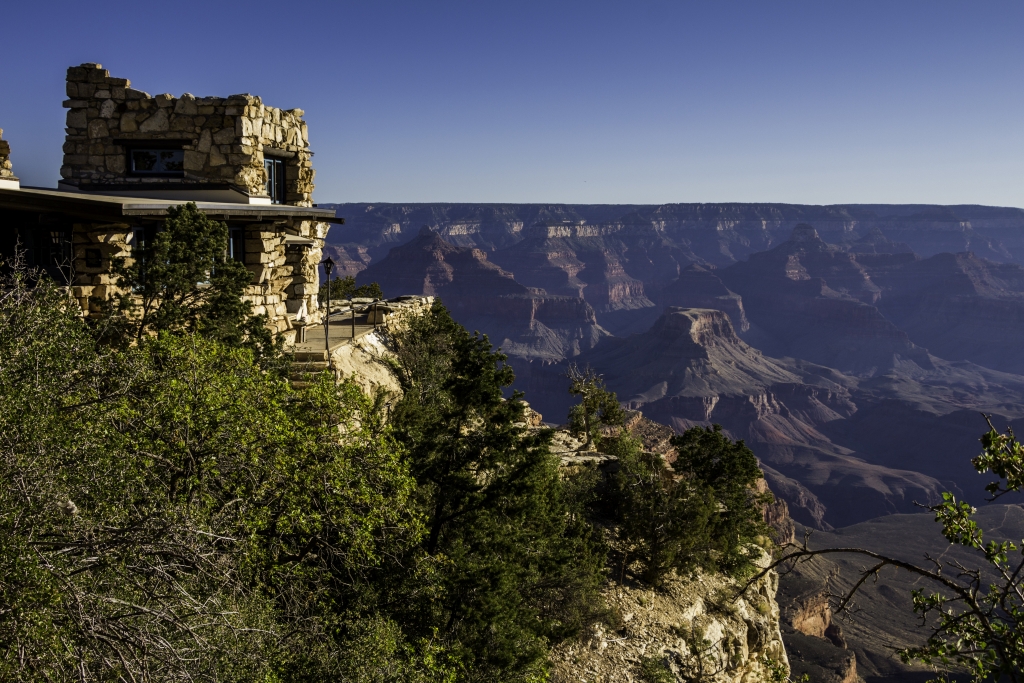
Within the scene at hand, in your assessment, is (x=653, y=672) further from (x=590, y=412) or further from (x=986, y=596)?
(x=590, y=412)

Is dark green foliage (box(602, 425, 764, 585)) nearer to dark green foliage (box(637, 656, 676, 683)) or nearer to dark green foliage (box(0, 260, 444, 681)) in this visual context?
dark green foliage (box(637, 656, 676, 683))

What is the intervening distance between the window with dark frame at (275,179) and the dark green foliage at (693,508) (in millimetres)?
14745

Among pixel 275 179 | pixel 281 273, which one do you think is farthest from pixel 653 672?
pixel 275 179

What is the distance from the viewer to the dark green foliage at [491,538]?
488 inches

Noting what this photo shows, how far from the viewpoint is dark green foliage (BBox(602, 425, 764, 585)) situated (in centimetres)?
2125

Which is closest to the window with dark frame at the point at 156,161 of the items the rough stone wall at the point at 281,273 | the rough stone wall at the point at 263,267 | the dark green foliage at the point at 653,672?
the rough stone wall at the point at 281,273

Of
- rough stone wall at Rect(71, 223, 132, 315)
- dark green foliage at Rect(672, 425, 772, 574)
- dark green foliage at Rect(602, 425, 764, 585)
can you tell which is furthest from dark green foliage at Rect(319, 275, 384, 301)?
rough stone wall at Rect(71, 223, 132, 315)

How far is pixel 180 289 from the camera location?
45.3ft

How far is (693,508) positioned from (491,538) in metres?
10.2

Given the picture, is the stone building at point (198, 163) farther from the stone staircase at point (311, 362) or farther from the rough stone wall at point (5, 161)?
the stone staircase at point (311, 362)

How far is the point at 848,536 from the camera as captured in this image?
93.2m

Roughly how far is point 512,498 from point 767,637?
12.7 metres

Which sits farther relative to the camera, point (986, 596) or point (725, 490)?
point (725, 490)

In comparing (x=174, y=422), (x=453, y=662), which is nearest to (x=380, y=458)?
(x=174, y=422)
